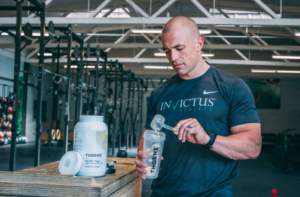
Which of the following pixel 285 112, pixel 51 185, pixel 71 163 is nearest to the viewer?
pixel 51 185

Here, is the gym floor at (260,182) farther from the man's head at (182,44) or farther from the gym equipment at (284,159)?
the man's head at (182,44)

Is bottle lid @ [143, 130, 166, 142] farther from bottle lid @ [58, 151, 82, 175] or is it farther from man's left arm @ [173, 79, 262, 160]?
bottle lid @ [58, 151, 82, 175]

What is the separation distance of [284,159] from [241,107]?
667cm

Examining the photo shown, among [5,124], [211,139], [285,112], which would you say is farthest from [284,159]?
[285,112]

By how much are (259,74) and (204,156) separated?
1506cm

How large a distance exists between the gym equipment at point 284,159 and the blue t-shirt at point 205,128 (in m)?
6.48

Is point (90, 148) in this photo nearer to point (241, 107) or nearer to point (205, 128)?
point (205, 128)

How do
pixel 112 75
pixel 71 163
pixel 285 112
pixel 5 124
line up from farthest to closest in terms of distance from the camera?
pixel 285 112 → pixel 112 75 → pixel 5 124 → pixel 71 163

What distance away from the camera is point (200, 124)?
3.87ft

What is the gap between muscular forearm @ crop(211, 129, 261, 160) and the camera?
1.09m

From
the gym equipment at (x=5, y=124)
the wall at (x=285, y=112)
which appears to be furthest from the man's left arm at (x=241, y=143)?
the wall at (x=285, y=112)

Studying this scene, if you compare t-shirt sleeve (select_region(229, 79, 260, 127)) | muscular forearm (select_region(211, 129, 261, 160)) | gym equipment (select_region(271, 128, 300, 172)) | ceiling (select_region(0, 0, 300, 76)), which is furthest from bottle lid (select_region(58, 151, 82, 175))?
gym equipment (select_region(271, 128, 300, 172))

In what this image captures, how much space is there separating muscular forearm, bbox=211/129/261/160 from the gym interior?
1.26 feet

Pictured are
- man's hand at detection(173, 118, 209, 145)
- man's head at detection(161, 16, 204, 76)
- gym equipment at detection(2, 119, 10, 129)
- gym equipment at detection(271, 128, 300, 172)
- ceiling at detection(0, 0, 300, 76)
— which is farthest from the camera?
gym equipment at detection(2, 119, 10, 129)
